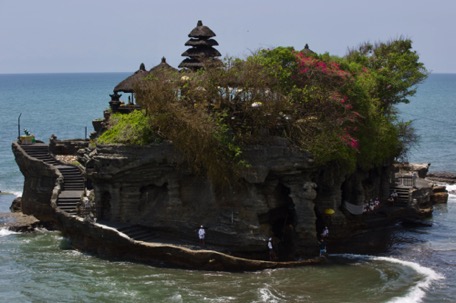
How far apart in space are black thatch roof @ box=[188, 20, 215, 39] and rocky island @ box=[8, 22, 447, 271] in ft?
20.7

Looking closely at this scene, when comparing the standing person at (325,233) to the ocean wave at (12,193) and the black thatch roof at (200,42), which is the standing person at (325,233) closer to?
the black thatch roof at (200,42)

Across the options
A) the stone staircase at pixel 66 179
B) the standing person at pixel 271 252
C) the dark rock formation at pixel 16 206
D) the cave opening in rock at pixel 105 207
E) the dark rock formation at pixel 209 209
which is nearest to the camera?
the standing person at pixel 271 252

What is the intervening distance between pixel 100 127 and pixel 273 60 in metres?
15.6

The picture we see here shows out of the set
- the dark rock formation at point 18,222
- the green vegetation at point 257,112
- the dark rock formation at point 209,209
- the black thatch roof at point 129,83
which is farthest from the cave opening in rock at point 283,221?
the dark rock formation at point 18,222

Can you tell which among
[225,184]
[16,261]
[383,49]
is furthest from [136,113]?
[383,49]

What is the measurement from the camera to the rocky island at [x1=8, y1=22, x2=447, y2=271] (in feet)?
114

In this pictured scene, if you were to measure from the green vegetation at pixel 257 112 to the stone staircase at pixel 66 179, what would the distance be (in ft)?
16.6

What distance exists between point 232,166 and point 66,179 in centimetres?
1377

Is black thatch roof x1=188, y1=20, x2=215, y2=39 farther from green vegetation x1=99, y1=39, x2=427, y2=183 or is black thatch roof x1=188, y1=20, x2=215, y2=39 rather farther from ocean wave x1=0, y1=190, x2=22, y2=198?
ocean wave x1=0, y1=190, x2=22, y2=198

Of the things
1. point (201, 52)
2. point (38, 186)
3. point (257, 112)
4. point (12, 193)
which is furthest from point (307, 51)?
point (12, 193)

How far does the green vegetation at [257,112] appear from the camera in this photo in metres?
34.6

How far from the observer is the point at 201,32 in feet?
150

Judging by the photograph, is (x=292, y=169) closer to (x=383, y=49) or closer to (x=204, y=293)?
Answer: (x=204, y=293)

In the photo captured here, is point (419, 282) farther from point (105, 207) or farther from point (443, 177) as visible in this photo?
point (443, 177)
